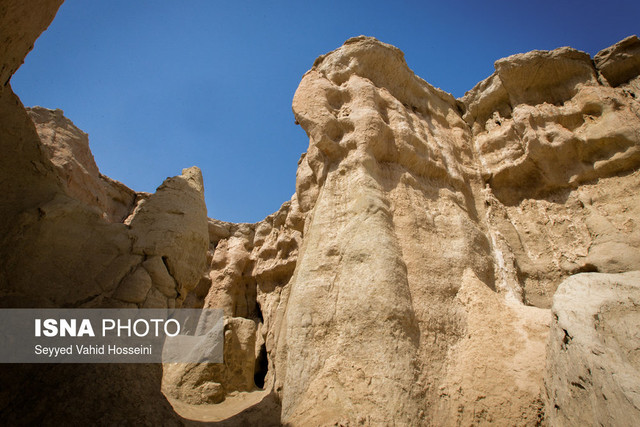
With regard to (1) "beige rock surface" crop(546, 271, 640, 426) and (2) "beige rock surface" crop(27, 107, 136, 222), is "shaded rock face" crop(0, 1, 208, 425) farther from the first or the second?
(2) "beige rock surface" crop(27, 107, 136, 222)

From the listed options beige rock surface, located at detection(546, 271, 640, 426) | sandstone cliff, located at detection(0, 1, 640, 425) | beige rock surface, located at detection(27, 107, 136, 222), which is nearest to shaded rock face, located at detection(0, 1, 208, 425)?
sandstone cliff, located at detection(0, 1, 640, 425)

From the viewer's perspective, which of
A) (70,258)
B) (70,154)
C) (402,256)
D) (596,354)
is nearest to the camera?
(596,354)

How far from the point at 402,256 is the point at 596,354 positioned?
240 centimetres

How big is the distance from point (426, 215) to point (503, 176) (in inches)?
98.2

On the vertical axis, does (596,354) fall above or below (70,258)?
below

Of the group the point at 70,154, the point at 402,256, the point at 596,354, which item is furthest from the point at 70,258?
the point at 70,154

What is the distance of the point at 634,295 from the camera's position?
2918 mm

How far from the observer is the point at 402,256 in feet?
15.8

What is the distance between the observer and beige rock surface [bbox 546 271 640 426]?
234 centimetres

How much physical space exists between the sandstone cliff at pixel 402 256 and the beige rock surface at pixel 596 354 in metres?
0.02

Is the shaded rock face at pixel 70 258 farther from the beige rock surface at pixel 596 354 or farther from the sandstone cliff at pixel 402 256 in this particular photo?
the beige rock surface at pixel 596 354

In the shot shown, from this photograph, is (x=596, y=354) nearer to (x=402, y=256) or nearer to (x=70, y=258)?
(x=402, y=256)

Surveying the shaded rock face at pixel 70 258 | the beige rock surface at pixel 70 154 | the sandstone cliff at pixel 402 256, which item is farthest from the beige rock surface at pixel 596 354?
the beige rock surface at pixel 70 154

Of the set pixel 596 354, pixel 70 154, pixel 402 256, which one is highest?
pixel 70 154
